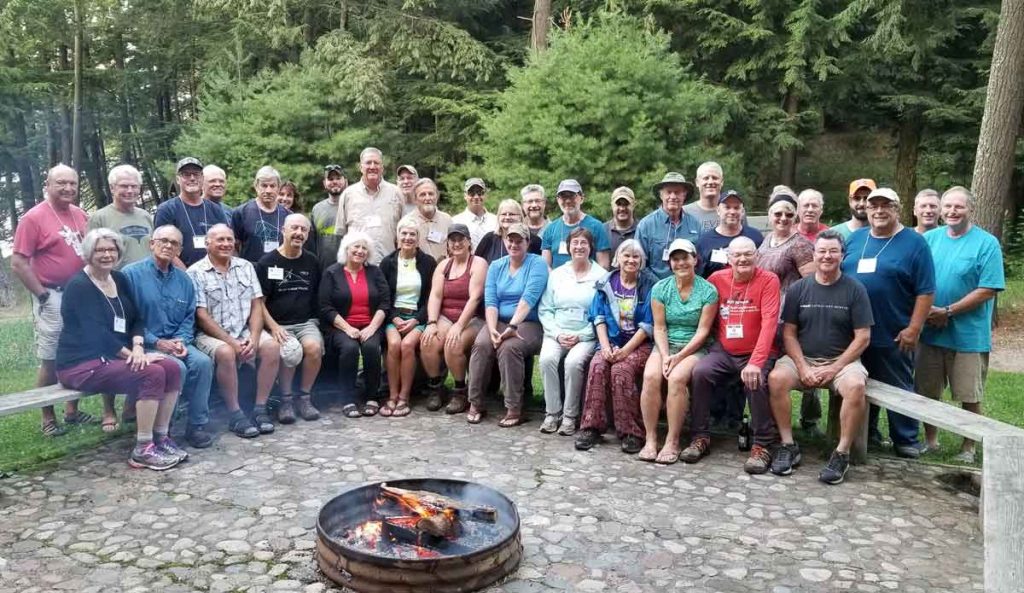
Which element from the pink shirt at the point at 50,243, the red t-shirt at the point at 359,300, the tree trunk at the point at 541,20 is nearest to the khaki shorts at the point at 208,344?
the pink shirt at the point at 50,243

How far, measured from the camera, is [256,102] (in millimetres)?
16391

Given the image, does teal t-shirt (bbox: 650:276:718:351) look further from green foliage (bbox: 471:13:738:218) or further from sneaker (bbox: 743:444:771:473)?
green foliage (bbox: 471:13:738:218)

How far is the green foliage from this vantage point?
11469 millimetres

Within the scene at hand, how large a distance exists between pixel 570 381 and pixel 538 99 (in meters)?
7.08

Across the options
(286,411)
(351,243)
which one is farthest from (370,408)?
(351,243)

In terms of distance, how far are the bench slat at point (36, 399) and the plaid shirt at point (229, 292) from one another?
110 centimetres

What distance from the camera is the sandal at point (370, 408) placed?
6582 millimetres

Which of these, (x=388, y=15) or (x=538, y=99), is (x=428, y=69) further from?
(x=538, y=99)

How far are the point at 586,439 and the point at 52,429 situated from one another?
157 inches

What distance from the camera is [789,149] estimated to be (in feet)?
53.9

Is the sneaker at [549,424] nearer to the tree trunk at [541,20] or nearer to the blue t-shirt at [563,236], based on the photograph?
the blue t-shirt at [563,236]

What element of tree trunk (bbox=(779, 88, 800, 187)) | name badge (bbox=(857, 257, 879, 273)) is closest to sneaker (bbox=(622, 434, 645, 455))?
name badge (bbox=(857, 257, 879, 273))

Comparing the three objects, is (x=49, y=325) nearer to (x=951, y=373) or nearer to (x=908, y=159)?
(x=951, y=373)

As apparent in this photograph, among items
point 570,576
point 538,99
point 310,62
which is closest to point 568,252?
point 570,576
